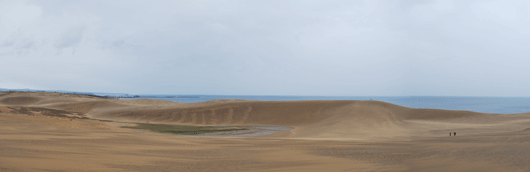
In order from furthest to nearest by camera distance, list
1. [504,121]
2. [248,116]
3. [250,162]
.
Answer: [248,116], [504,121], [250,162]

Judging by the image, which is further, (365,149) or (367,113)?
(367,113)

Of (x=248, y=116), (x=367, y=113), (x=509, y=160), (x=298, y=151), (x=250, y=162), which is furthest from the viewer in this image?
(x=248, y=116)

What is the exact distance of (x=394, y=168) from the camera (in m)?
7.39

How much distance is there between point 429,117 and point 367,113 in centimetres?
589

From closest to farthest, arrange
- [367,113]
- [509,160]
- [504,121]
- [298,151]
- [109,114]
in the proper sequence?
[509,160] → [298,151] → [504,121] → [367,113] → [109,114]

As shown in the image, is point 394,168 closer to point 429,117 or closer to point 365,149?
point 365,149

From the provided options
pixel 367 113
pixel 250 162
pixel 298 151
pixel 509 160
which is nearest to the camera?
pixel 509 160

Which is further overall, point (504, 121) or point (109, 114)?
point (109, 114)

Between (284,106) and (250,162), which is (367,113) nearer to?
(284,106)

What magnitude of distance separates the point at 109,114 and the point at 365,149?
101ft

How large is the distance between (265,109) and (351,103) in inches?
320

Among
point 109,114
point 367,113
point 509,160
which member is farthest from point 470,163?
point 109,114

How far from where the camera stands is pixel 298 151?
9.83 metres

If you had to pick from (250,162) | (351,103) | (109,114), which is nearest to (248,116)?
(351,103)
